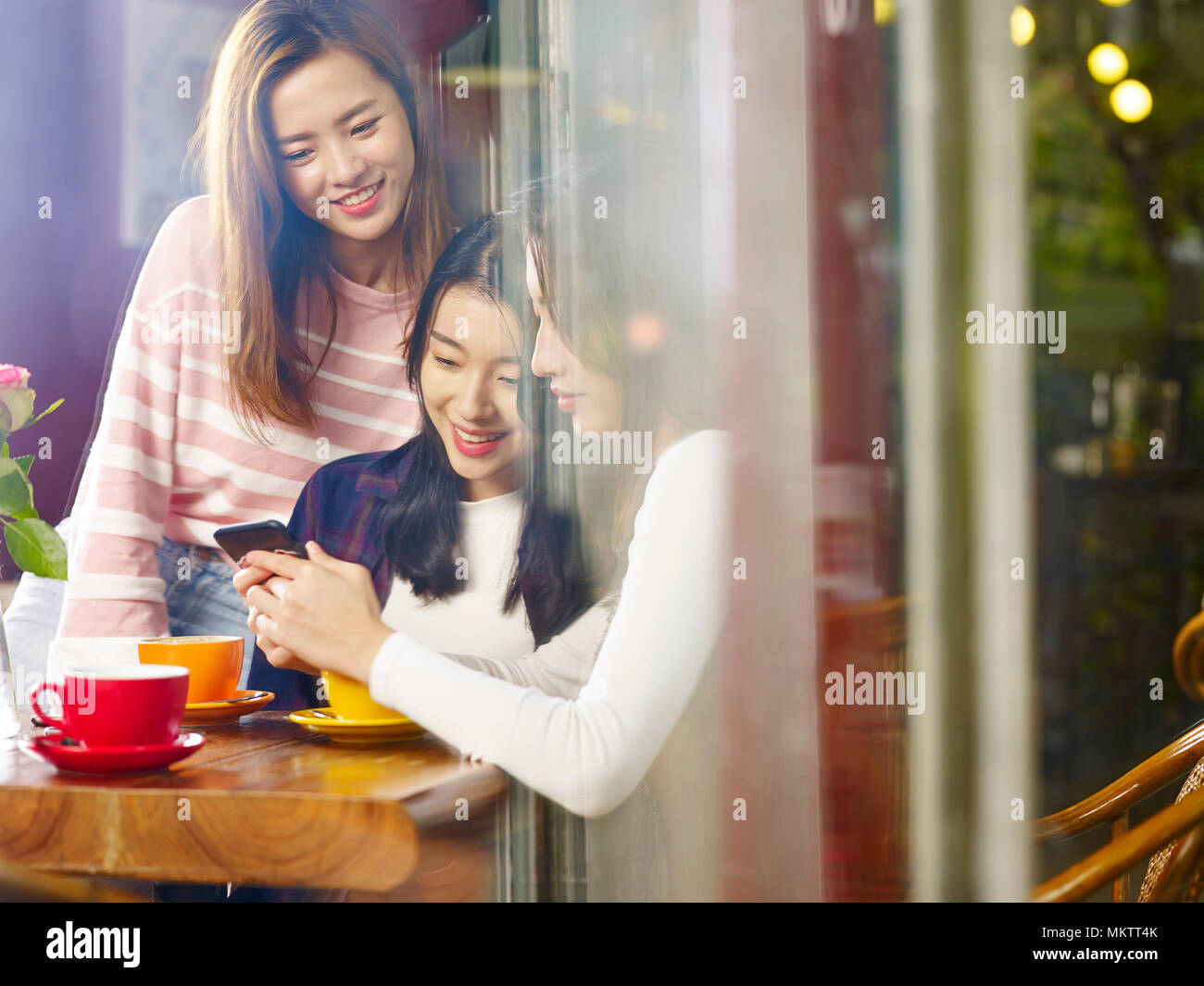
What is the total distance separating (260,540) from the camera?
1.00m

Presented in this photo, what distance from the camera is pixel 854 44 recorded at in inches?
42.4

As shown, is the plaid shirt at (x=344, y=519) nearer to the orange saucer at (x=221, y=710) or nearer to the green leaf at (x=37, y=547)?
the orange saucer at (x=221, y=710)

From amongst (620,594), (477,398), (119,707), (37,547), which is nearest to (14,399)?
(37,547)

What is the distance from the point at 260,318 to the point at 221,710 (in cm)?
40

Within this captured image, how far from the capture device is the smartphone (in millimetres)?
1003

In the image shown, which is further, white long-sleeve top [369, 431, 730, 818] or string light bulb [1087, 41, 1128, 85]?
string light bulb [1087, 41, 1128, 85]

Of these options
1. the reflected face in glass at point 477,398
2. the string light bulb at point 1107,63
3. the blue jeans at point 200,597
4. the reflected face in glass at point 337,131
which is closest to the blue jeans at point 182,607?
the blue jeans at point 200,597

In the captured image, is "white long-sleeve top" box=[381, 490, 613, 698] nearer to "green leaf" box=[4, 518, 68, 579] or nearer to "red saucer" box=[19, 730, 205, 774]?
"red saucer" box=[19, 730, 205, 774]

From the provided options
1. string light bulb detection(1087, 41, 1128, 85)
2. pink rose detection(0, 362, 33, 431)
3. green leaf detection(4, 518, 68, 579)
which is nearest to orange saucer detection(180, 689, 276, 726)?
green leaf detection(4, 518, 68, 579)

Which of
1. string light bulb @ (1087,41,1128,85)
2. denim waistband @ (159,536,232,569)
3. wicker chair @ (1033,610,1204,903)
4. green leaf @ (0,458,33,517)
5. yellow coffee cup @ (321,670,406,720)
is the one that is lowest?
wicker chair @ (1033,610,1204,903)

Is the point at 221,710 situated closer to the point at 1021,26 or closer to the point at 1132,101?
the point at 1021,26

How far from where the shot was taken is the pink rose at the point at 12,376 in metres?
0.98
